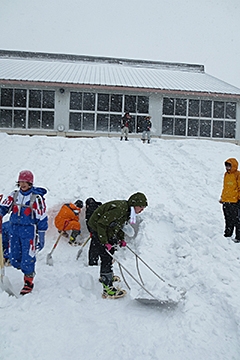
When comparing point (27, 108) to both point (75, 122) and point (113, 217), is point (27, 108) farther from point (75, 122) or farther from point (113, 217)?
point (113, 217)

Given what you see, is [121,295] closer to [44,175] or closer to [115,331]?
[115,331]

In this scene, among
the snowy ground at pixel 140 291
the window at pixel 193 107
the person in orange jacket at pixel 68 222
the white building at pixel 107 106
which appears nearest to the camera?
the snowy ground at pixel 140 291

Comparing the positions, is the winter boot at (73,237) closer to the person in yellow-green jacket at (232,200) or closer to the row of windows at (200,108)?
the person in yellow-green jacket at (232,200)

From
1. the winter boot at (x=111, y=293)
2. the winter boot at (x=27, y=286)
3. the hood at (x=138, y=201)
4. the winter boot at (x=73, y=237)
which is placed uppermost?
the hood at (x=138, y=201)

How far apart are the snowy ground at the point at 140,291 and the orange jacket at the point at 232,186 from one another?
68 cm

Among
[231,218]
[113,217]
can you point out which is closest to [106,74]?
[231,218]

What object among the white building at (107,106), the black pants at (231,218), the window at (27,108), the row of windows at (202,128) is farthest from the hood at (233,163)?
the window at (27,108)

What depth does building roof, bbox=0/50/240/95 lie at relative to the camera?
17547mm

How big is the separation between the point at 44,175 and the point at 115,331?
6.76 metres

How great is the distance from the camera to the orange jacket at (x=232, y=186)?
18.5 ft

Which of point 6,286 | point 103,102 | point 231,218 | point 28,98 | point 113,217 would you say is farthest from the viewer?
point 103,102

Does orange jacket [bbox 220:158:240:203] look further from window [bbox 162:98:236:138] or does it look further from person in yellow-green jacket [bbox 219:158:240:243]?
window [bbox 162:98:236:138]

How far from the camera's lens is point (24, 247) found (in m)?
3.98

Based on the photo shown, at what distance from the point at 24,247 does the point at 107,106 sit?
1493cm
